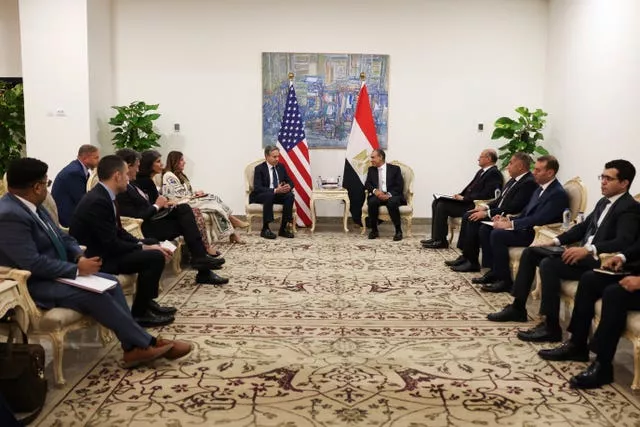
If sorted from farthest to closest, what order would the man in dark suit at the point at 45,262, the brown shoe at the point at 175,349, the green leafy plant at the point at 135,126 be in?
1. the green leafy plant at the point at 135,126
2. the brown shoe at the point at 175,349
3. the man in dark suit at the point at 45,262

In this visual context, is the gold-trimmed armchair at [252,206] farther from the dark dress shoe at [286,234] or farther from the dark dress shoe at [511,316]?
the dark dress shoe at [511,316]

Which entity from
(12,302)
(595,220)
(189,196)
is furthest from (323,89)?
(12,302)

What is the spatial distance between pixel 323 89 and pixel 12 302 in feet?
24.5

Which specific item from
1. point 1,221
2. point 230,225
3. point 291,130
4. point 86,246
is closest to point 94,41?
point 291,130

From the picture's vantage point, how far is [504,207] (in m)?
6.77

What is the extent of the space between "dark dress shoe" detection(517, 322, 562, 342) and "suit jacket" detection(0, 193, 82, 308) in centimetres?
328

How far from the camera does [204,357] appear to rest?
13.8 feet

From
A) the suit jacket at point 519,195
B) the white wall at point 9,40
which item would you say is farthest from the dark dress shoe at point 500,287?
the white wall at point 9,40

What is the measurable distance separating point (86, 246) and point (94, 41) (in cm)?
584

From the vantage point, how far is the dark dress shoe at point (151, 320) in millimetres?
4863

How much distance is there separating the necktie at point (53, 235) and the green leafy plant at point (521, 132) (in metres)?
7.40

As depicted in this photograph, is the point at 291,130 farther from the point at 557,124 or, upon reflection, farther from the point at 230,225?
the point at 557,124

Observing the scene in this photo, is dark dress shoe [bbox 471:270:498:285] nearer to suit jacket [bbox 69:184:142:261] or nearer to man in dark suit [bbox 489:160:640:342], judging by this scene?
man in dark suit [bbox 489:160:640:342]

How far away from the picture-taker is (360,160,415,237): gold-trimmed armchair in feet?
29.8
